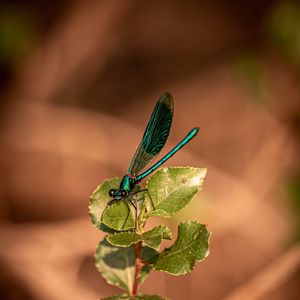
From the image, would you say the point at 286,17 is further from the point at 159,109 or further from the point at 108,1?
the point at 159,109

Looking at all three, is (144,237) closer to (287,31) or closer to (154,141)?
(154,141)

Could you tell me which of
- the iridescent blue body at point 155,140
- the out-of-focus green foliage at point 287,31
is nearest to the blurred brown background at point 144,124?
the out-of-focus green foliage at point 287,31

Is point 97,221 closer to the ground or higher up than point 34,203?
closer to the ground

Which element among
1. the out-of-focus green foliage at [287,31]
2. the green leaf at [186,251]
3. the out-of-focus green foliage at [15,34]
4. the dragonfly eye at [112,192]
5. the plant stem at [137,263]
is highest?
the out-of-focus green foliage at [15,34]

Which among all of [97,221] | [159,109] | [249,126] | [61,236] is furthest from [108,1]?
[97,221]

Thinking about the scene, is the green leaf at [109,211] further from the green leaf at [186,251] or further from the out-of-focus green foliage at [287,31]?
the out-of-focus green foliage at [287,31]

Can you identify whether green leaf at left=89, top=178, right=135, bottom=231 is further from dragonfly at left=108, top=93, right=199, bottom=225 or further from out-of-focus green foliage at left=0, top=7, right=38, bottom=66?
out-of-focus green foliage at left=0, top=7, right=38, bottom=66
